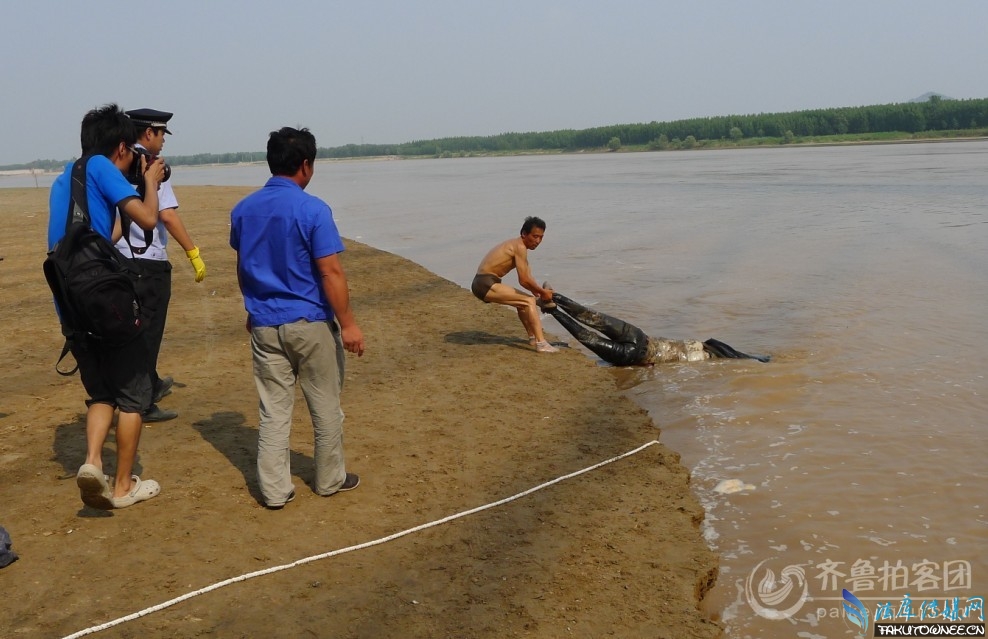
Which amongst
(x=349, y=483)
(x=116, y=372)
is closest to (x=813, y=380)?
(x=349, y=483)

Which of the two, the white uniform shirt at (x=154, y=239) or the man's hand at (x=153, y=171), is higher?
the man's hand at (x=153, y=171)

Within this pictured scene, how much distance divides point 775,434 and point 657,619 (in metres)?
3.13

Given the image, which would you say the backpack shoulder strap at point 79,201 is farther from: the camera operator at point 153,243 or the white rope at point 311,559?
the white rope at point 311,559

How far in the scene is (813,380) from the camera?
25.9 ft

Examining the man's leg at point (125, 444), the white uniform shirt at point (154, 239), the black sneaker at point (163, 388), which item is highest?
the white uniform shirt at point (154, 239)

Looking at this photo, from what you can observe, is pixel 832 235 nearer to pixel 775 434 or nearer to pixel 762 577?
pixel 775 434

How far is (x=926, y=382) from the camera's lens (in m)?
7.72

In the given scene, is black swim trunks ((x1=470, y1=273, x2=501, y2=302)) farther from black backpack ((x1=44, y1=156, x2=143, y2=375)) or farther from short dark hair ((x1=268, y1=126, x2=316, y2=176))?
black backpack ((x1=44, y1=156, x2=143, y2=375))

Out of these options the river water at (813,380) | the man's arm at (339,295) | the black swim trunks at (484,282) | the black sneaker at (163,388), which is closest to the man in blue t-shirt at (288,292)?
the man's arm at (339,295)

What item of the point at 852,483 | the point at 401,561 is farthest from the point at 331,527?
the point at 852,483

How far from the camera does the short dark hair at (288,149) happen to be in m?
4.39

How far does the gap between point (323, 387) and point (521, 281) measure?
420 cm

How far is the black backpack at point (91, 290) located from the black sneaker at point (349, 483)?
145 centimetres

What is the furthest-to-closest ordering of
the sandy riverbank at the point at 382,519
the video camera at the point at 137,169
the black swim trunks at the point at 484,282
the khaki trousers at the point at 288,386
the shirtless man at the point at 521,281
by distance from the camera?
the black swim trunks at the point at 484,282
the shirtless man at the point at 521,281
the video camera at the point at 137,169
the khaki trousers at the point at 288,386
the sandy riverbank at the point at 382,519
